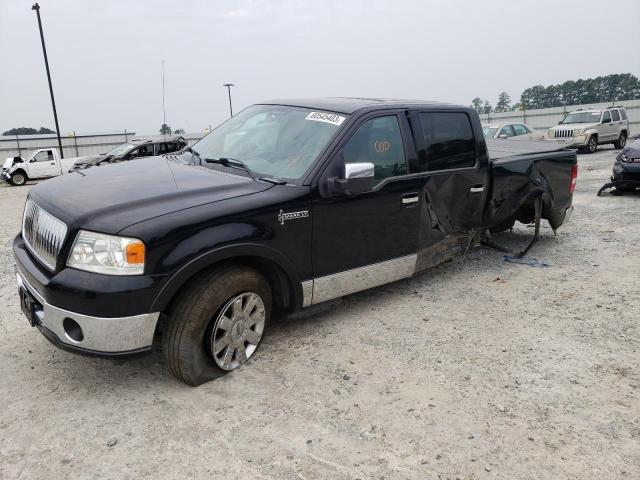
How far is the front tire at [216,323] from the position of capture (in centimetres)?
299

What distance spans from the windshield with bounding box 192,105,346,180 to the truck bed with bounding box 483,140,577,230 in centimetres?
218

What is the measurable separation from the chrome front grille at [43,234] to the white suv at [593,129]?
20.5 m

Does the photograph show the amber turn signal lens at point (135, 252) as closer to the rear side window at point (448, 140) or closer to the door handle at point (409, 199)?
the door handle at point (409, 199)

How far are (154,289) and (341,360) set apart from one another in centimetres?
145

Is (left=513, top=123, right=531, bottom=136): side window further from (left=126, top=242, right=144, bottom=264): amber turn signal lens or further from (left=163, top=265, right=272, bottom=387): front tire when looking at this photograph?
(left=126, top=242, right=144, bottom=264): amber turn signal lens

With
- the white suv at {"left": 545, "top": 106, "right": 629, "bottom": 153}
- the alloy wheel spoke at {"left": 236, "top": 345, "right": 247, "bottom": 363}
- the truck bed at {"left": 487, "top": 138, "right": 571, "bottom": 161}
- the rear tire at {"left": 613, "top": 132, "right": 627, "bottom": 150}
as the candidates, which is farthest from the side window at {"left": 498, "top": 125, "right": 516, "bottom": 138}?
the alloy wheel spoke at {"left": 236, "top": 345, "right": 247, "bottom": 363}

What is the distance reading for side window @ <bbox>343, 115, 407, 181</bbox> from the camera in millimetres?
3836

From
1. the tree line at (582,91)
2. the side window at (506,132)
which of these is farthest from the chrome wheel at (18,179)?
the tree line at (582,91)

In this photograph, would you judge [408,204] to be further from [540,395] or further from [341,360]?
[540,395]

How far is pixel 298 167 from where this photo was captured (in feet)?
11.9

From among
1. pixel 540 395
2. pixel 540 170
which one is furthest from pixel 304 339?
pixel 540 170

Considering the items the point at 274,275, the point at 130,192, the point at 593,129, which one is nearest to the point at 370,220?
the point at 274,275

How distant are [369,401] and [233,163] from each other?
2015 millimetres

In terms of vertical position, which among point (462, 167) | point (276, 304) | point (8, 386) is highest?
point (462, 167)
